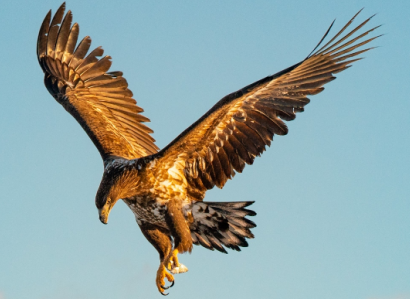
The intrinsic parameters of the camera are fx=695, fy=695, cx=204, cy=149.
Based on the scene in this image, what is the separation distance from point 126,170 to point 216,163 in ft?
3.34

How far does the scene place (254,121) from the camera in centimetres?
760

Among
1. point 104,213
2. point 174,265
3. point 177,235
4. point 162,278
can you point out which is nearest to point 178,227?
point 177,235

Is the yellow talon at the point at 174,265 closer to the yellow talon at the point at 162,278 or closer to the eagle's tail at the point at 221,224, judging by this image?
the yellow talon at the point at 162,278

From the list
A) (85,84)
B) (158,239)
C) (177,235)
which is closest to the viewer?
(177,235)

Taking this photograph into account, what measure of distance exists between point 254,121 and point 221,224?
48.9 inches

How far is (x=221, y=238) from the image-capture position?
313 inches

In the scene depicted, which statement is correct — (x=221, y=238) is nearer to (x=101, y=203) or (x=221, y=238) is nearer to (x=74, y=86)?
(x=101, y=203)

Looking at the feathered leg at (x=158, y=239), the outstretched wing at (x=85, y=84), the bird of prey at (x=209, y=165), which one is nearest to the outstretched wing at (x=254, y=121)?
the bird of prey at (x=209, y=165)

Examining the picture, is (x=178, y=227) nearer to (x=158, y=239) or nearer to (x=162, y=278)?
(x=158, y=239)

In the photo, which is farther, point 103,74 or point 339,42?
point 103,74

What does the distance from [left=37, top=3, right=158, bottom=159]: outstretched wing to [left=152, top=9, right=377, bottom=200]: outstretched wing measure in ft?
5.10

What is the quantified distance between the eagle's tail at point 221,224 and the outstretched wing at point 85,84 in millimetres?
1537

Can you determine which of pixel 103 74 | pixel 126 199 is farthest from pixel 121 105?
pixel 126 199

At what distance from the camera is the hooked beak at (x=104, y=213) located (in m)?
7.05
